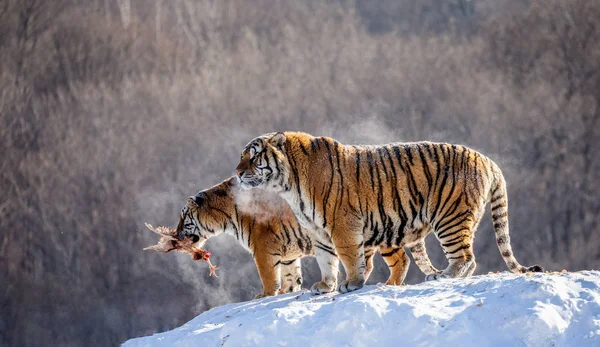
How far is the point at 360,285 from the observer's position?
A: 21.5 feet

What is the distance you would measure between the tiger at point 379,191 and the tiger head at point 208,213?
62.6 inches

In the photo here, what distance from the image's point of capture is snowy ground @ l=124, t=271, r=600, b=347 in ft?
16.8

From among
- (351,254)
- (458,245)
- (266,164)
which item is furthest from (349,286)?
(266,164)

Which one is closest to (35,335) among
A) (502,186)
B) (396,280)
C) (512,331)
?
(396,280)

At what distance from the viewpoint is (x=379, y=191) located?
6.78 m

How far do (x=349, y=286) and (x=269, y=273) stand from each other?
162 centimetres

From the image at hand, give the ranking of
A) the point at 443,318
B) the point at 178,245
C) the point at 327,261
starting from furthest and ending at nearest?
1. the point at 178,245
2. the point at 327,261
3. the point at 443,318

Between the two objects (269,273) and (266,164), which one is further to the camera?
(269,273)

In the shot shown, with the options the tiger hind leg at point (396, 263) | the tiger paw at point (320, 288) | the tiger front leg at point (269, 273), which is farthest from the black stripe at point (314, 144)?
the tiger front leg at point (269, 273)

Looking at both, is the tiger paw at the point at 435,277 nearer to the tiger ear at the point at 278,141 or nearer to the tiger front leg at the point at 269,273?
the tiger ear at the point at 278,141

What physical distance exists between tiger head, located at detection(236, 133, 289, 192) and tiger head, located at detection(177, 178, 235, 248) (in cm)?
157

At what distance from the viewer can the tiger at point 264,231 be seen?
7.76 meters

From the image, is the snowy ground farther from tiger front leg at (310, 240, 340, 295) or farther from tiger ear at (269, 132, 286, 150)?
tiger ear at (269, 132, 286, 150)

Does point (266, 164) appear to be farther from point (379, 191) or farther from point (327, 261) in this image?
point (327, 261)
